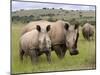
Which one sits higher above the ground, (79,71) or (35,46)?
(35,46)

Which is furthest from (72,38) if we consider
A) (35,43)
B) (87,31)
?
(35,43)

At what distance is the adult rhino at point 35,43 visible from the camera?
2.75 meters

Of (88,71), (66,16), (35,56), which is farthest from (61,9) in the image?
(88,71)

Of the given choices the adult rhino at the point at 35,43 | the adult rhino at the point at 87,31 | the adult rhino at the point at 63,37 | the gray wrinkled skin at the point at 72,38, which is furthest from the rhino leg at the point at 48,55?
the adult rhino at the point at 87,31

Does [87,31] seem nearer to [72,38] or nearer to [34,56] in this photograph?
[72,38]

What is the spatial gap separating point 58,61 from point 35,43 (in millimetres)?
410

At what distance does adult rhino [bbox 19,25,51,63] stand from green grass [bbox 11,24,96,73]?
0.22ft

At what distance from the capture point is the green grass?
2695mm

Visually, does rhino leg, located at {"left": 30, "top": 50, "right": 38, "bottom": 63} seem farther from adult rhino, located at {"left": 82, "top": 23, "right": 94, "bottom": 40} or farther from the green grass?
adult rhino, located at {"left": 82, "top": 23, "right": 94, "bottom": 40}

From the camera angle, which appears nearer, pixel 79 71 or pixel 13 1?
pixel 13 1

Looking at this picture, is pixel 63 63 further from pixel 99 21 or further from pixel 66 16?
pixel 99 21

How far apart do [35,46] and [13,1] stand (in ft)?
2.11

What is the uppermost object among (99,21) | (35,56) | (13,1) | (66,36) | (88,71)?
(13,1)

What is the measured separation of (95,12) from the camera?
313 centimetres
